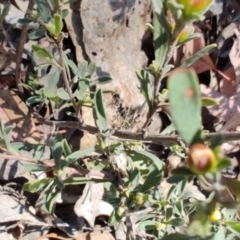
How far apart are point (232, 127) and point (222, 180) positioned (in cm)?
205

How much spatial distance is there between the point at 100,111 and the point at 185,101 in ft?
3.98

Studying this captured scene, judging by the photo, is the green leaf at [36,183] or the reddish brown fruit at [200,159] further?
the green leaf at [36,183]

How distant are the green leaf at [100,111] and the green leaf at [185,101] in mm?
1125

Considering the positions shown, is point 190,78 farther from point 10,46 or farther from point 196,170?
point 10,46

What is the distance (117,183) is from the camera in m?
2.52

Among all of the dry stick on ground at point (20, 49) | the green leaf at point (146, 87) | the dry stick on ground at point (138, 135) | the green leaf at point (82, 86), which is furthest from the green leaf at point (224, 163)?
the dry stick on ground at point (20, 49)

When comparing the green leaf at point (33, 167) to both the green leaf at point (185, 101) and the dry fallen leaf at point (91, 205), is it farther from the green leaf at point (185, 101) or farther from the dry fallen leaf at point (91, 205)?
the green leaf at point (185, 101)

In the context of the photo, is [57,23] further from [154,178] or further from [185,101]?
[185,101]

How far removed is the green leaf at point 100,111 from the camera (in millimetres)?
2229

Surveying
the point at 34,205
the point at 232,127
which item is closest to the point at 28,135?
the point at 34,205

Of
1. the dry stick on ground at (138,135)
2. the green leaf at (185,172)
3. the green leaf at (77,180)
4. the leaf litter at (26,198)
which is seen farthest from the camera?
the leaf litter at (26,198)

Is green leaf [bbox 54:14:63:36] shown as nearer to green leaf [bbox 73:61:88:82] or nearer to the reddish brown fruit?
green leaf [bbox 73:61:88:82]

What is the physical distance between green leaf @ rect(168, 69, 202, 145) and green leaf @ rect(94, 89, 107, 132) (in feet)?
3.69

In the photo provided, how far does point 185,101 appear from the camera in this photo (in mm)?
1081
